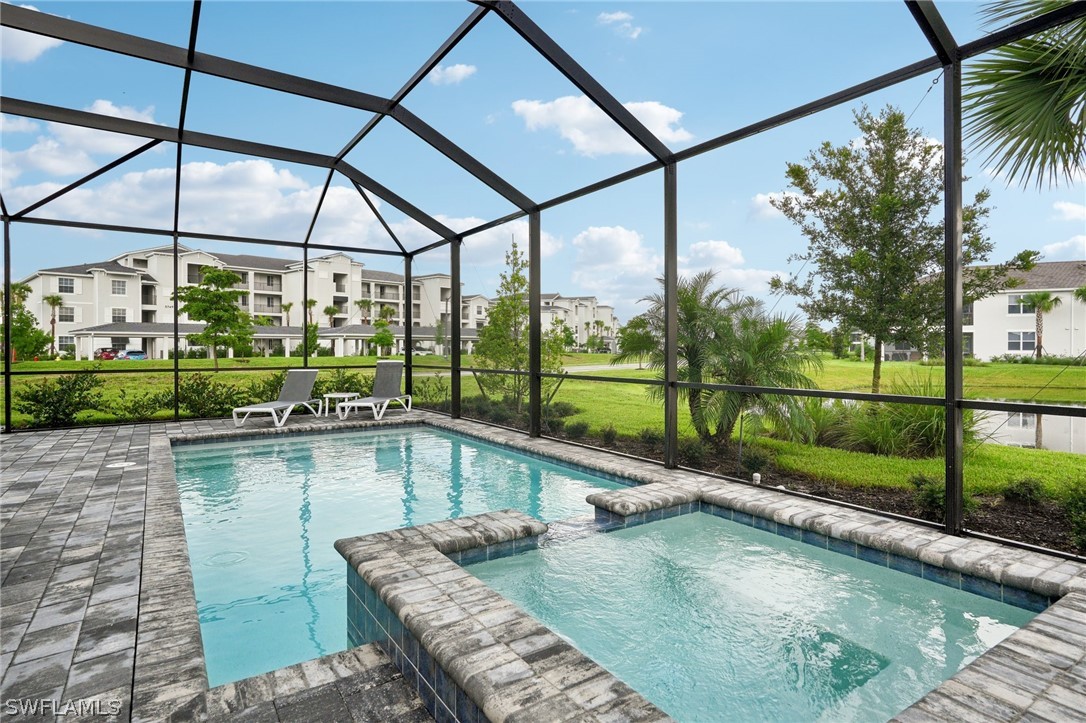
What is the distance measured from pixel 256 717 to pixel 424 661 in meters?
0.59

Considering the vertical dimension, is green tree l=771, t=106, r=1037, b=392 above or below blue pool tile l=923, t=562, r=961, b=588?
above

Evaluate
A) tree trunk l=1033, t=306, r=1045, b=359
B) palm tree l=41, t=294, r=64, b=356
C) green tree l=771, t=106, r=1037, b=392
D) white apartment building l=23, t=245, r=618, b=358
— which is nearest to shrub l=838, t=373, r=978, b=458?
green tree l=771, t=106, r=1037, b=392

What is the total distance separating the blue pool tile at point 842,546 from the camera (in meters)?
3.66

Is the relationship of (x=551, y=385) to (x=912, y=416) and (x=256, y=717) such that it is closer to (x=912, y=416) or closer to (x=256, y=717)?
(x=912, y=416)

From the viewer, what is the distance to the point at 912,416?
5375 mm

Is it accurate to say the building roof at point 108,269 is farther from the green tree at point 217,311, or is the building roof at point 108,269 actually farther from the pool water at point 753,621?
the pool water at point 753,621

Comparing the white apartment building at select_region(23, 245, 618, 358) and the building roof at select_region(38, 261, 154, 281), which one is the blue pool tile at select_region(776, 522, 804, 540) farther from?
the building roof at select_region(38, 261, 154, 281)

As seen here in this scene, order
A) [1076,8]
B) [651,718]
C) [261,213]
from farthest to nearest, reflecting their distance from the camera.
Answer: [261,213], [1076,8], [651,718]

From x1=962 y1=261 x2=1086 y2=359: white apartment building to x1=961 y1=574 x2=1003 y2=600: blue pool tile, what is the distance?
5.90ft

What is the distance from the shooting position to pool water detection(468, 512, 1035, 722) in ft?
7.98

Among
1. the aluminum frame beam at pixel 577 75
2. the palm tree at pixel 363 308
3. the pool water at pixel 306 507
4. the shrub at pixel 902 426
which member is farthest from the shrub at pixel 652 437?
the palm tree at pixel 363 308

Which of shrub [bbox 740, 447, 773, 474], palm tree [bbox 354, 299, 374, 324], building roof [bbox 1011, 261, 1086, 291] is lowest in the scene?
shrub [bbox 740, 447, 773, 474]

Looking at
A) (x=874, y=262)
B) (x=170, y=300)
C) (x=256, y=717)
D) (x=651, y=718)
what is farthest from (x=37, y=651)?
(x=170, y=300)

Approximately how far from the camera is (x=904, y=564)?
3.39 m
